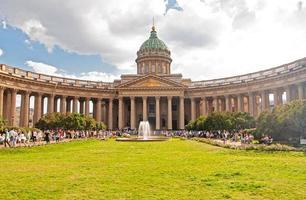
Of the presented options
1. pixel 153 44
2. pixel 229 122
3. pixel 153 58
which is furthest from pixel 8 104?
pixel 153 44

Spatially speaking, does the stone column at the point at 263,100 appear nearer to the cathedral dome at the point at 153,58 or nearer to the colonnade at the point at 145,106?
the colonnade at the point at 145,106

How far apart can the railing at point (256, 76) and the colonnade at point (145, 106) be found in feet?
10.7

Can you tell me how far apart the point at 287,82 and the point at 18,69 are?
55.6m

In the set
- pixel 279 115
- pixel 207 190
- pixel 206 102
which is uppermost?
pixel 206 102

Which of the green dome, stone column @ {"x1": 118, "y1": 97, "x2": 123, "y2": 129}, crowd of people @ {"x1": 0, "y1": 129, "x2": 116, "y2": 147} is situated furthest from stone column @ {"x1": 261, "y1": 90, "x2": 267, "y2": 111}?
the green dome

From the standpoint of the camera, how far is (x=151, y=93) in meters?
95.2

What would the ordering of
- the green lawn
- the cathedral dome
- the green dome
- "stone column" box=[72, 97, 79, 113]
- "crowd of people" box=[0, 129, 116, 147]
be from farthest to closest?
the green dome → the cathedral dome → "stone column" box=[72, 97, 79, 113] → "crowd of people" box=[0, 129, 116, 147] → the green lawn

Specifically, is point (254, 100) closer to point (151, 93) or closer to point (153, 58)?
point (151, 93)

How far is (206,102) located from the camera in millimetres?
98000

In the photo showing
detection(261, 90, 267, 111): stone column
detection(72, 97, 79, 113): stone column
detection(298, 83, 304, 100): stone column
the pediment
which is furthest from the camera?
the pediment

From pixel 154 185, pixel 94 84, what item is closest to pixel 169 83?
pixel 94 84

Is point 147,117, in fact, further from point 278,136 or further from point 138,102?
point 278,136

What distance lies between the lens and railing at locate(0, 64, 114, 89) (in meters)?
71.4

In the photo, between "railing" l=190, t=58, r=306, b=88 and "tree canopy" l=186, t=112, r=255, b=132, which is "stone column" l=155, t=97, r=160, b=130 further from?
"tree canopy" l=186, t=112, r=255, b=132
